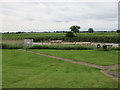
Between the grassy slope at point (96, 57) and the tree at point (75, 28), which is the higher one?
the tree at point (75, 28)

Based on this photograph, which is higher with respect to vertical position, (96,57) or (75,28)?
(75,28)

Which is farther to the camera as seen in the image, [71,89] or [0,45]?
[0,45]

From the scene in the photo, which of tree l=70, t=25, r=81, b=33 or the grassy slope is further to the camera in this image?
tree l=70, t=25, r=81, b=33

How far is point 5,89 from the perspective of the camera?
5.09 m

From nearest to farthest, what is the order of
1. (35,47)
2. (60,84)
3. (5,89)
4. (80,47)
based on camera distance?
(5,89) → (60,84) → (80,47) → (35,47)

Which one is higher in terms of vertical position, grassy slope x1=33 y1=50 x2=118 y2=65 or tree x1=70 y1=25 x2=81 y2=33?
tree x1=70 y1=25 x2=81 y2=33

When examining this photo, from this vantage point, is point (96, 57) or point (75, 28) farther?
point (75, 28)

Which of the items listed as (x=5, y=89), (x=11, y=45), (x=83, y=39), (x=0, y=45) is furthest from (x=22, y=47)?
(x=5, y=89)

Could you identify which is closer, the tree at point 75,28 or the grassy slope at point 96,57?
the grassy slope at point 96,57

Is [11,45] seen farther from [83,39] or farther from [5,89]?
[5,89]

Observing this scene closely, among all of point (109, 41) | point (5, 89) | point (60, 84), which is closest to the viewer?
point (5, 89)

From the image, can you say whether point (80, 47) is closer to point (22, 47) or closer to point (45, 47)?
point (45, 47)

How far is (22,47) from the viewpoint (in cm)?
2309

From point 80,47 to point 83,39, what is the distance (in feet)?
45.1
